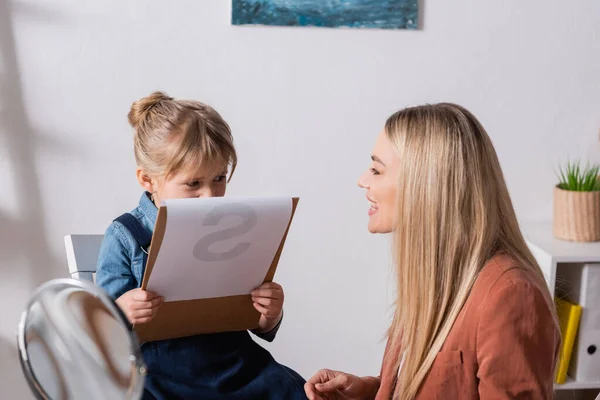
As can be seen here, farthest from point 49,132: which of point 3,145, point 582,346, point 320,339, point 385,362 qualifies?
point 582,346

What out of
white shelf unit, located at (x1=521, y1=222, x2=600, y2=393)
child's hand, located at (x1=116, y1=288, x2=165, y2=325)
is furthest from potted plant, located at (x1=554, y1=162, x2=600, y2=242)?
child's hand, located at (x1=116, y1=288, x2=165, y2=325)

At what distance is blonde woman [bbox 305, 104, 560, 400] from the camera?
1252 millimetres

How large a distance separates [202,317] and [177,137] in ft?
1.19

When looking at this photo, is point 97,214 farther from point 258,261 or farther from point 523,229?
point 523,229

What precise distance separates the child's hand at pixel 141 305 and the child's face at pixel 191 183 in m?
0.25

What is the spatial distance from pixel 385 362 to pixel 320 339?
1.09 metres

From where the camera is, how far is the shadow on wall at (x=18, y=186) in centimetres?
224

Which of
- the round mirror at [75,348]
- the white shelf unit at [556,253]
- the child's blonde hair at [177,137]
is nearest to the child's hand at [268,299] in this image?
the child's blonde hair at [177,137]

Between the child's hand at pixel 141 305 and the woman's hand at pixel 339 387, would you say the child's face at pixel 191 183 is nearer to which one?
the child's hand at pixel 141 305

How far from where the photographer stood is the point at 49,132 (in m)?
2.29

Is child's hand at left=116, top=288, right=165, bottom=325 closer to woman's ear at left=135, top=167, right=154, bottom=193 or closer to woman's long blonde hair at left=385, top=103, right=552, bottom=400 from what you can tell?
woman's ear at left=135, top=167, right=154, bottom=193

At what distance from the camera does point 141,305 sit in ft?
4.52

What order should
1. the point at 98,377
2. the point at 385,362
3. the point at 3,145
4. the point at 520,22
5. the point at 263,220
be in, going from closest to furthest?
1. the point at 98,377
2. the point at 263,220
3. the point at 385,362
4. the point at 3,145
5. the point at 520,22

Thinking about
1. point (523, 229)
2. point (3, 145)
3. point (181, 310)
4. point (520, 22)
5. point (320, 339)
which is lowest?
point (320, 339)
